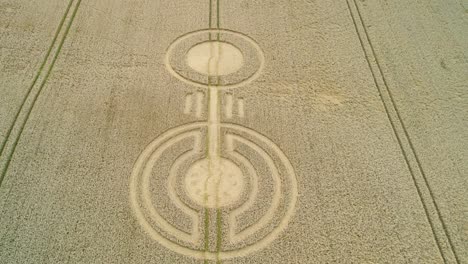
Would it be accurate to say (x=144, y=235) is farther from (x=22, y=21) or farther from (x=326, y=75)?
(x=22, y=21)

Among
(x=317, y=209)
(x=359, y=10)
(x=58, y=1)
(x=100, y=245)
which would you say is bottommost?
(x=100, y=245)

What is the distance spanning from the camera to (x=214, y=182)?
7480 mm

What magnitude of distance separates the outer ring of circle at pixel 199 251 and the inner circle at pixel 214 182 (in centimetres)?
87

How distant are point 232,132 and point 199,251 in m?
2.65

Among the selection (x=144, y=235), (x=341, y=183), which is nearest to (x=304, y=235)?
(x=341, y=183)

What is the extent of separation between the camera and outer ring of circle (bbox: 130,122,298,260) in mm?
6570

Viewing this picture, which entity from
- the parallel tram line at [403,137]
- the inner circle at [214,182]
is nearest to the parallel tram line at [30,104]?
the inner circle at [214,182]

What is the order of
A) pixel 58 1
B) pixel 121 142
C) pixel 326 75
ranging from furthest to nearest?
1. pixel 58 1
2. pixel 326 75
3. pixel 121 142

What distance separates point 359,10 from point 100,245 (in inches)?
363

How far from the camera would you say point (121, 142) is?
7910 mm

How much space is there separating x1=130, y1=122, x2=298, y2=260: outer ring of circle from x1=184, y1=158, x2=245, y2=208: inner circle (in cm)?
87

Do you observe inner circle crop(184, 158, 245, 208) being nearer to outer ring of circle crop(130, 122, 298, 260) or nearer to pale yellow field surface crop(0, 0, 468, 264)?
pale yellow field surface crop(0, 0, 468, 264)

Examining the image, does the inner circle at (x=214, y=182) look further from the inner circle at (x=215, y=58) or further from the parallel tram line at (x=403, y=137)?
the parallel tram line at (x=403, y=137)

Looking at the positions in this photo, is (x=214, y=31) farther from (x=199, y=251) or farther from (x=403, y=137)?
(x=199, y=251)
